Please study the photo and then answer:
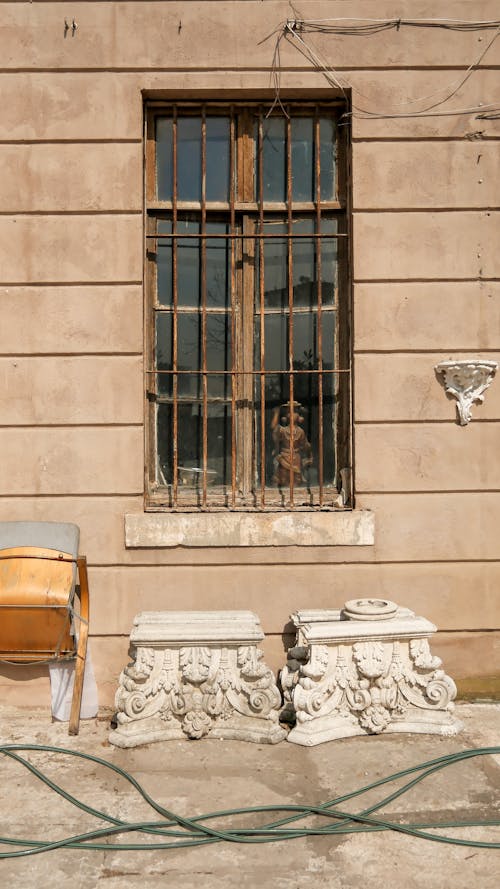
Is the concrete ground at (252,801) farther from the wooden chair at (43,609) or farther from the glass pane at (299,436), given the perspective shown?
the glass pane at (299,436)

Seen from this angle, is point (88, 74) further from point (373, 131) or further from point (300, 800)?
point (300, 800)

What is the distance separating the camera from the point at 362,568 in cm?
488

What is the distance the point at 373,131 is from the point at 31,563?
3602 millimetres

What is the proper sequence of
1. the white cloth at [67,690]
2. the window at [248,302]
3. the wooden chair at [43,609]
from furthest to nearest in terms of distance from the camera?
the window at [248,302] → the white cloth at [67,690] → the wooden chair at [43,609]

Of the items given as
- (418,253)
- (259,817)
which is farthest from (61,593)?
(418,253)

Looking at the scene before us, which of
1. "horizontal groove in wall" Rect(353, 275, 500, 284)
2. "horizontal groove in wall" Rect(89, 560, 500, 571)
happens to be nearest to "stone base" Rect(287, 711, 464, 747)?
"horizontal groove in wall" Rect(89, 560, 500, 571)

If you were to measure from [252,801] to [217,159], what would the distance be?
4.08m

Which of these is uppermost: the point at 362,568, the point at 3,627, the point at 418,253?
the point at 418,253

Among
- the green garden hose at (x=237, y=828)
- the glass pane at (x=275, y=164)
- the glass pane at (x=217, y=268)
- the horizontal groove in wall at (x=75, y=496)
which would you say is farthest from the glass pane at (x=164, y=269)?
the green garden hose at (x=237, y=828)

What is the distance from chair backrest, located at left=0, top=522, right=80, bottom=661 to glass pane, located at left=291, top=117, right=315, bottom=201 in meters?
2.97

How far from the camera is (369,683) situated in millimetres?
4164

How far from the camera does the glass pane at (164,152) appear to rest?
5.13 metres

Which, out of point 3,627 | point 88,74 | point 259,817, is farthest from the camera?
point 88,74

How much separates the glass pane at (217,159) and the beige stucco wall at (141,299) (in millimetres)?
300
